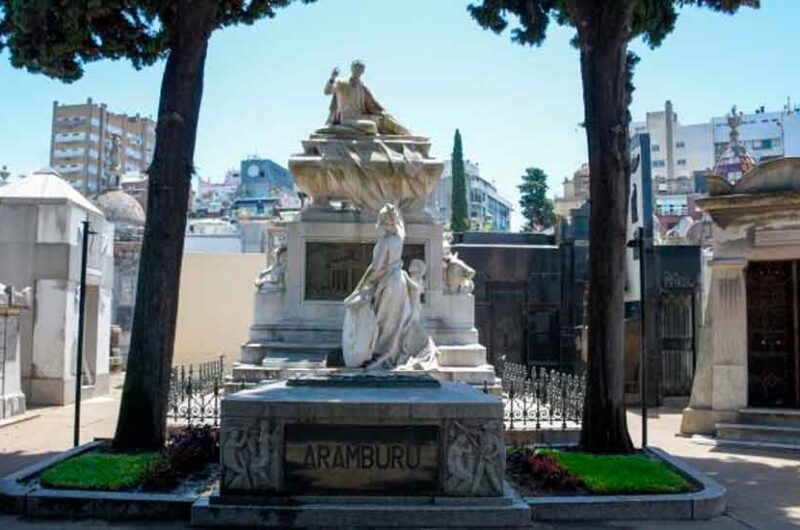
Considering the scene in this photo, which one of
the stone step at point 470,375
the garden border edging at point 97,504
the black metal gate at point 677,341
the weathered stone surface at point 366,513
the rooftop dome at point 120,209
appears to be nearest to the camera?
the weathered stone surface at point 366,513

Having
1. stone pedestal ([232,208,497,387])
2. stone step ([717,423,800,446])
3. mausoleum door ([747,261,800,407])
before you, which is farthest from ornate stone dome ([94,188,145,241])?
stone step ([717,423,800,446])

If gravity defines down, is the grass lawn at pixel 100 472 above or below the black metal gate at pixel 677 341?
below

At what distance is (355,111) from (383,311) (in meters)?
5.10

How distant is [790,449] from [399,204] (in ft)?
26.2

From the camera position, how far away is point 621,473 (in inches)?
324

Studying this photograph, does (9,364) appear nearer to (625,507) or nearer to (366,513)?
(366,513)

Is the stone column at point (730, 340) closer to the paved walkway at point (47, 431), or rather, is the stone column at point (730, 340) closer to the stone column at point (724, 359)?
the stone column at point (724, 359)

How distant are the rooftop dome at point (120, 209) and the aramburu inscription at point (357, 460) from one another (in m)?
33.2

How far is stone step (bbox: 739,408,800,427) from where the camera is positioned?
12.9 metres

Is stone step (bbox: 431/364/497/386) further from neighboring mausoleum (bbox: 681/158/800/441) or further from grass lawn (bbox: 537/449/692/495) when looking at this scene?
grass lawn (bbox: 537/449/692/495)

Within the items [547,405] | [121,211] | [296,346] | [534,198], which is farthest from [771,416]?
[534,198]

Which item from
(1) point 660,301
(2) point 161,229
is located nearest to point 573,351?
(1) point 660,301

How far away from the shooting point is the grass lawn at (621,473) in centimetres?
768

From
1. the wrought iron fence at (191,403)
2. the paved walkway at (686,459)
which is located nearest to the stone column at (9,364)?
the paved walkway at (686,459)
